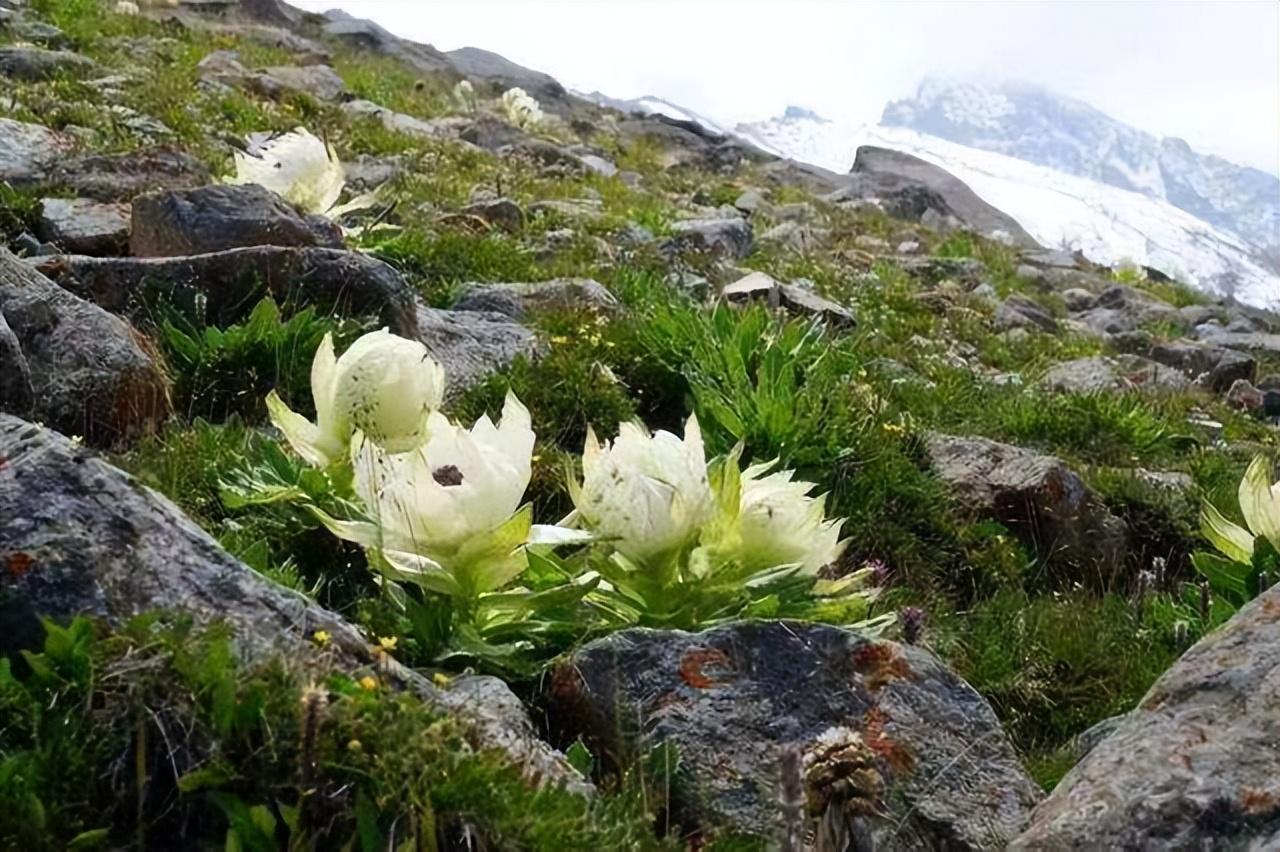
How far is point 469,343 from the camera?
4973 millimetres

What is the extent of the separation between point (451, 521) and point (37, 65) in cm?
1011

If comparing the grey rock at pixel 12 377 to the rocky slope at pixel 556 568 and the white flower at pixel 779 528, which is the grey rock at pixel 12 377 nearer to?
the rocky slope at pixel 556 568

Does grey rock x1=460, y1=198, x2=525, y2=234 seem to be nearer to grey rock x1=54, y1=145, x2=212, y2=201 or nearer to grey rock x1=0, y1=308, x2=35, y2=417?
grey rock x1=54, y1=145, x2=212, y2=201

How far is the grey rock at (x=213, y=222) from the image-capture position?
16.6ft

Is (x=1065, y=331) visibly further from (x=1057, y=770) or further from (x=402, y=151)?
(x=1057, y=770)

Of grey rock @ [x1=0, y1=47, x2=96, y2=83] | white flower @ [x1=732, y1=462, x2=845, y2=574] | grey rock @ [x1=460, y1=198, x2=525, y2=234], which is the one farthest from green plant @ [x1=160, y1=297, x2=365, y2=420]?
grey rock @ [x1=0, y1=47, x2=96, y2=83]

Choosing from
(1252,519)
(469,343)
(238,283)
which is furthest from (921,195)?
(1252,519)

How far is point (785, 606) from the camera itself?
8.68 ft

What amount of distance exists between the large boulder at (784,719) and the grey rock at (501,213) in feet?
22.4

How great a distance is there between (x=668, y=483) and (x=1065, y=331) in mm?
10150

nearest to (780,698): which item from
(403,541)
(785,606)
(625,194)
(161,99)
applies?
(785,606)

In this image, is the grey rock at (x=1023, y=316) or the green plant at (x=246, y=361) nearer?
the green plant at (x=246, y=361)

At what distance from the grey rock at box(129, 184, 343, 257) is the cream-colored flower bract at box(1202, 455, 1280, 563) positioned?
11.6 ft

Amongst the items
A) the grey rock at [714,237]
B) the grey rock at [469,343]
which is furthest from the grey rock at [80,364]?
the grey rock at [714,237]
